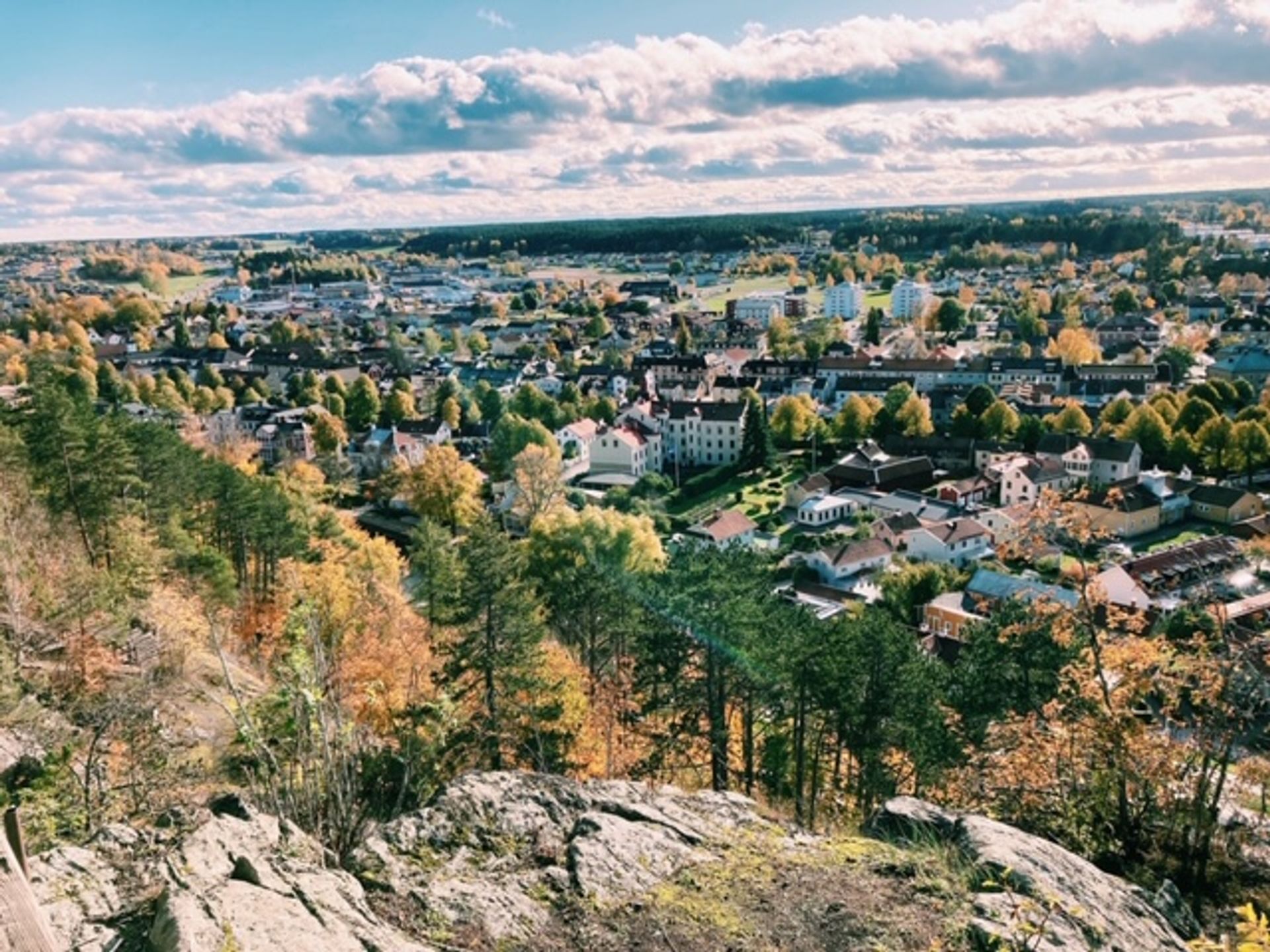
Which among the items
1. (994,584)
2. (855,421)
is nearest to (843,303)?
(855,421)

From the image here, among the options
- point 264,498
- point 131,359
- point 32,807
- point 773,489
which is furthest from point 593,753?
point 131,359

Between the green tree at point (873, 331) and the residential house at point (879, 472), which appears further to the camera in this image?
the green tree at point (873, 331)

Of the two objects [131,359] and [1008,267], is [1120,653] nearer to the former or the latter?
[131,359]

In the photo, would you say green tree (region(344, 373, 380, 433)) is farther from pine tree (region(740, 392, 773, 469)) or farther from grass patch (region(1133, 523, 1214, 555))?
grass patch (region(1133, 523, 1214, 555))

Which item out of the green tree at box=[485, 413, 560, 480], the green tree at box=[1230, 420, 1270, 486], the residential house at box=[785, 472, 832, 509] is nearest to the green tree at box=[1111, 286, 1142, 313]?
the green tree at box=[1230, 420, 1270, 486]

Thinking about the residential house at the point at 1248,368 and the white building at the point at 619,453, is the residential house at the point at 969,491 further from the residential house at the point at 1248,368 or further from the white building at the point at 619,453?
the residential house at the point at 1248,368

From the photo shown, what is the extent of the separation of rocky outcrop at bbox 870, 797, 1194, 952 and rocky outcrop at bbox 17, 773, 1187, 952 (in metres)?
0.02

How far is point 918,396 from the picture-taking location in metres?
71.6

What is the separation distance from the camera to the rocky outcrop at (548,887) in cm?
580

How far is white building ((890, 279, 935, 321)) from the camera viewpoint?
440 ft

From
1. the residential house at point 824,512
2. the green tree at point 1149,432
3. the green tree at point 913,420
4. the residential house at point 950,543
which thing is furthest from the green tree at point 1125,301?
the residential house at point 950,543

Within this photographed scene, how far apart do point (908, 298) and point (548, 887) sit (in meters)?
138

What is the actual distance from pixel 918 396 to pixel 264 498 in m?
54.0

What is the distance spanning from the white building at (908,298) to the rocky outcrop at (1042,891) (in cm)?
13083
